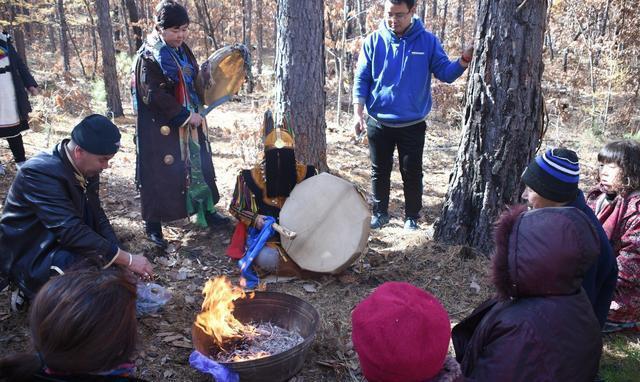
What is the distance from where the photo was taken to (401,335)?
161 centimetres

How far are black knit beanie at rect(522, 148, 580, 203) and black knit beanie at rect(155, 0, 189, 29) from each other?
9.74ft

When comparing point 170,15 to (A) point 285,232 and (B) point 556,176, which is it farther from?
(B) point 556,176

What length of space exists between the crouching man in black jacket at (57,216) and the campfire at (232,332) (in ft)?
1.43

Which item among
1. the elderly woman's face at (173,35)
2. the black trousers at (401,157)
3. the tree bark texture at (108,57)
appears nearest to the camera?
the elderly woman's face at (173,35)

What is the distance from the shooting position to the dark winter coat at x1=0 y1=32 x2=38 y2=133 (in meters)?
5.55

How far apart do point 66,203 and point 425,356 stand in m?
2.26

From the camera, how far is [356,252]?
3586 mm

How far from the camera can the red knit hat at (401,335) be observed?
63.6 inches

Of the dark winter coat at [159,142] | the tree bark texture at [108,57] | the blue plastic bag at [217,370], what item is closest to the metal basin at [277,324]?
the blue plastic bag at [217,370]

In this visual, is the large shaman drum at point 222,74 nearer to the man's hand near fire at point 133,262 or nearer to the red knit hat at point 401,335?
the man's hand near fire at point 133,262

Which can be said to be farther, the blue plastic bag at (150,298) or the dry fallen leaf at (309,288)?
the dry fallen leaf at (309,288)

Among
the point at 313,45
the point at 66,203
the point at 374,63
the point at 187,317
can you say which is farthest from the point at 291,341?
the point at 313,45

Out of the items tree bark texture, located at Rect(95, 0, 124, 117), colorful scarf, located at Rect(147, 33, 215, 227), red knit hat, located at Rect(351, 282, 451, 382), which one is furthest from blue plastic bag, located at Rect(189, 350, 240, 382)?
tree bark texture, located at Rect(95, 0, 124, 117)

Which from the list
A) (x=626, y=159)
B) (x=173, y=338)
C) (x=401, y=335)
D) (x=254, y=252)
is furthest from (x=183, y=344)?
(x=626, y=159)
